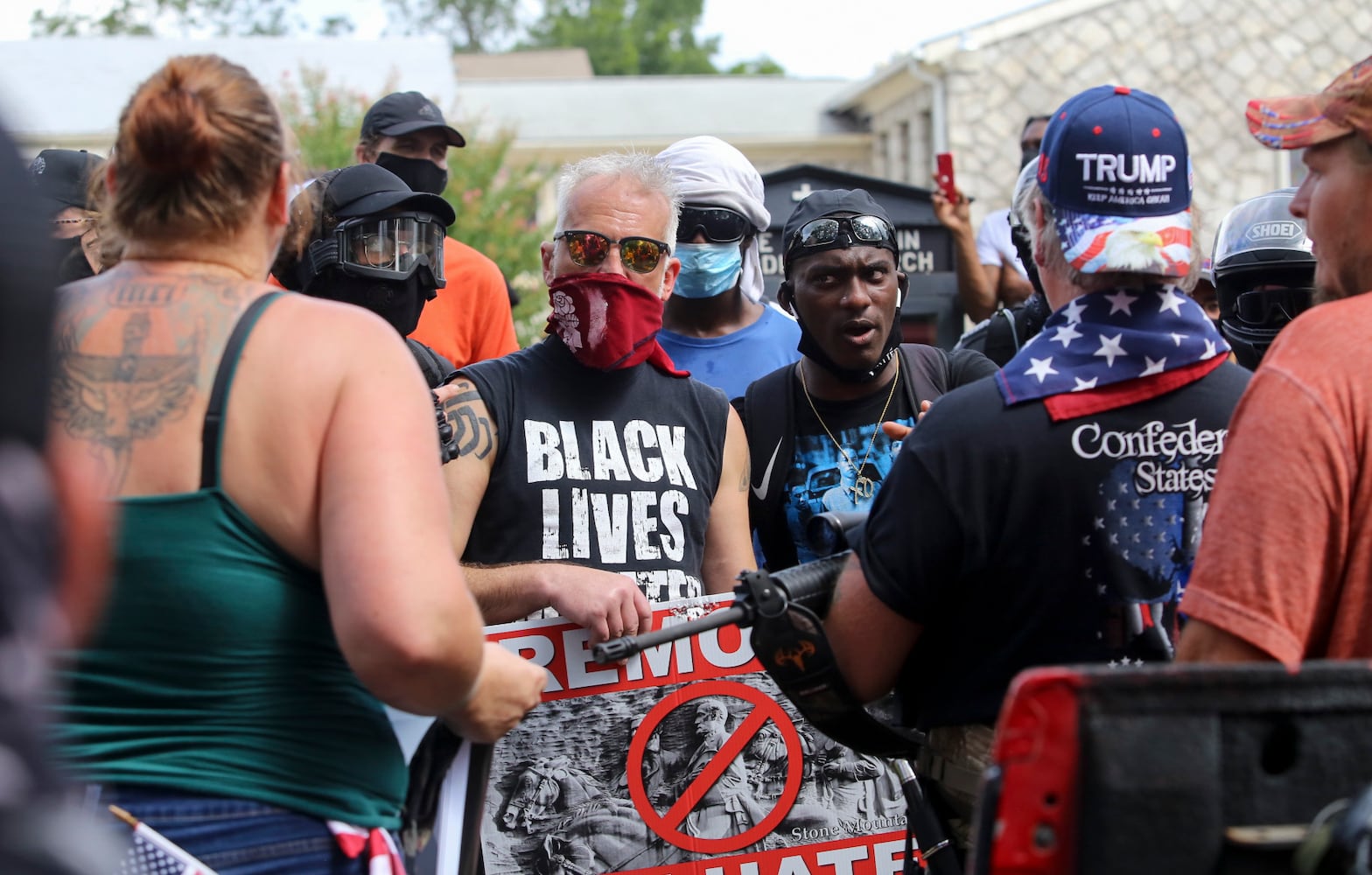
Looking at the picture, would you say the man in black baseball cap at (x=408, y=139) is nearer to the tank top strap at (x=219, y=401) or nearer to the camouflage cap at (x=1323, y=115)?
the tank top strap at (x=219, y=401)

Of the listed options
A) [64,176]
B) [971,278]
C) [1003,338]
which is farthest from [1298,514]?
[971,278]

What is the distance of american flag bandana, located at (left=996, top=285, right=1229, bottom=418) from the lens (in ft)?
7.64

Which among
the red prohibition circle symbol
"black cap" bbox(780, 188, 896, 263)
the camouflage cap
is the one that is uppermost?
"black cap" bbox(780, 188, 896, 263)

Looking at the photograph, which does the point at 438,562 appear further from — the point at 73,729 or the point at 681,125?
the point at 681,125

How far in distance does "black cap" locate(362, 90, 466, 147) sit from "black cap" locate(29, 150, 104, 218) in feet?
4.27

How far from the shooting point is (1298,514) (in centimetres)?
190

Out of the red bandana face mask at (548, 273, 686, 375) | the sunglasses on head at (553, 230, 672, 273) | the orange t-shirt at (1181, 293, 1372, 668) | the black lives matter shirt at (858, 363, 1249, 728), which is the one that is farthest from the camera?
the sunglasses on head at (553, 230, 672, 273)

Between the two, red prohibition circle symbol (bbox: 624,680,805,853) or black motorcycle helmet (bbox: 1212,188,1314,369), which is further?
black motorcycle helmet (bbox: 1212,188,1314,369)

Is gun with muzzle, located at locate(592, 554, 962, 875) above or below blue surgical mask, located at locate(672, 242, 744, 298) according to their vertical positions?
below

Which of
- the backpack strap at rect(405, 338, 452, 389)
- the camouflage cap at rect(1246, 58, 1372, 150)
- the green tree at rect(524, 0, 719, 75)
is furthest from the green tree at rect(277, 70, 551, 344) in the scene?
the green tree at rect(524, 0, 719, 75)

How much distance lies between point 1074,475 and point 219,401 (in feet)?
4.44

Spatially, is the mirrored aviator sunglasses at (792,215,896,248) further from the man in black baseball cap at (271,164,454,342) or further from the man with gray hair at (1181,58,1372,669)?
the man with gray hair at (1181,58,1372,669)

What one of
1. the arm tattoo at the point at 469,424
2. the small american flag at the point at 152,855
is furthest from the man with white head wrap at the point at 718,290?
the small american flag at the point at 152,855

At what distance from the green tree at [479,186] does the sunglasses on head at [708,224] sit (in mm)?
14558
